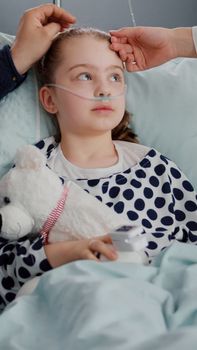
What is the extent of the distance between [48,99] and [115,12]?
0.86 meters

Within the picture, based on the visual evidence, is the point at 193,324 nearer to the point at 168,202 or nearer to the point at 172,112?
the point at 168,202

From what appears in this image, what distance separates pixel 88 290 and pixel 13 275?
1.22 ft

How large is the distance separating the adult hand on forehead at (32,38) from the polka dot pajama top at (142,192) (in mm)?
221

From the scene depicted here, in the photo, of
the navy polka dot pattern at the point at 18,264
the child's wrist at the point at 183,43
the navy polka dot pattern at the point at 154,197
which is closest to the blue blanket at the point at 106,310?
the navy polka dot pattern at the point at 18,264

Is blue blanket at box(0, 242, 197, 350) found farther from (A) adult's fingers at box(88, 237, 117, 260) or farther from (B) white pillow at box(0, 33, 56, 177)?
(B) white pillow at box(0, 33, 56, 177)

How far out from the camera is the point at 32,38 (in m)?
1.47

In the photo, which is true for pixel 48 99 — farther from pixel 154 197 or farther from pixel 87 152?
pixel 154 197

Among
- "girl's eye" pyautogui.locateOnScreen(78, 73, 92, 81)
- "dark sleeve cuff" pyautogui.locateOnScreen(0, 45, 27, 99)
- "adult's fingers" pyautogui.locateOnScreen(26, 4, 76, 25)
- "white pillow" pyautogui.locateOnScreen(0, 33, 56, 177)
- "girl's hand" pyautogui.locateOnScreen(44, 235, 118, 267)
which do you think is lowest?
"girl's hand" pyautogui.locateOnScreen(44, 235, 118, 267)

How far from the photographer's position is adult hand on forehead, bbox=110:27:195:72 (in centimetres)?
158

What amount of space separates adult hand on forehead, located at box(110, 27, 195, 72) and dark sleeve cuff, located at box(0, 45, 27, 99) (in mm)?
314

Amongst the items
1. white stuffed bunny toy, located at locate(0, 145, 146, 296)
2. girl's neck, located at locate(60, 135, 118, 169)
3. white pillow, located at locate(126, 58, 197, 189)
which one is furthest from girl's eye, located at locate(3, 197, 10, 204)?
white pillow, located at locate(126, 58, 197, 189)

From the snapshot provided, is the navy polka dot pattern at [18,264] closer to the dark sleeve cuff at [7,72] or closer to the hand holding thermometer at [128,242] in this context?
the hand holding thermometer at [128,242]

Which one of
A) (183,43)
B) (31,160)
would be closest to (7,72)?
(31,160)

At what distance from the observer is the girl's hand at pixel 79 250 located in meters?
1.10
